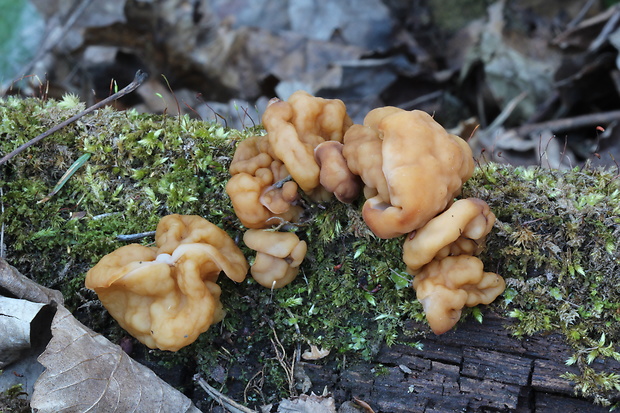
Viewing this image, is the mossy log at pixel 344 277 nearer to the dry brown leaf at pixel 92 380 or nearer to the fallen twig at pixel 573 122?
the dry brown leaf at pixel 92 380

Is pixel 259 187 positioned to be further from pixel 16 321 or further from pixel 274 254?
pixel 16 321

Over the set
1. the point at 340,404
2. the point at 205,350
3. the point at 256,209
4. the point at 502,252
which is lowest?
the point at 340,404

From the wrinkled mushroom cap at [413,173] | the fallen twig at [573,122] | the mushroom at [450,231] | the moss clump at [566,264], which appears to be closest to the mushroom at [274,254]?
the wrinkled mushroom cap at [413,173]

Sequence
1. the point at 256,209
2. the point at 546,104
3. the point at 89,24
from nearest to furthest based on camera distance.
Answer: the point at 256,209
the point at 546,104
the point at 89,24

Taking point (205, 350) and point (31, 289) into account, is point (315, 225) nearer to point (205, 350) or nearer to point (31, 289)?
point (205, 350)

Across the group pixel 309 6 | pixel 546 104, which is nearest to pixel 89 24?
pixel 309 6
